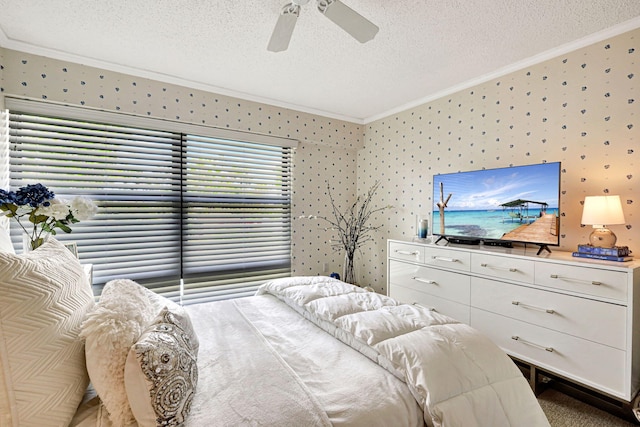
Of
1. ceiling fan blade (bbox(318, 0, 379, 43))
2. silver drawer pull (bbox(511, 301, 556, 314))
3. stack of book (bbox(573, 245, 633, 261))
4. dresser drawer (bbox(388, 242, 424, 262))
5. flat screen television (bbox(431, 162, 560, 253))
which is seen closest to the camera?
ceiling fan blade (bbox(318, 0, 379, 43))

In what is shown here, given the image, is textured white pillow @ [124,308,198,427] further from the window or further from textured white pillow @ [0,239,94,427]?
the window

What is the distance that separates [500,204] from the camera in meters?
2.51

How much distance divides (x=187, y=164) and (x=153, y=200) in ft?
1.59

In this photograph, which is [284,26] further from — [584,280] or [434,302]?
[434,302]

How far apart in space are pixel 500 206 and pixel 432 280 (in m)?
0.87

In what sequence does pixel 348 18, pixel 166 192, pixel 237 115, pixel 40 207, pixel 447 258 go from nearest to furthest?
1. pixel 348 18
2. pixel 40 207
3. pixel 447 258
4. pixel 166 192
5. pixel 237 115

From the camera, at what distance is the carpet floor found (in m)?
1.84

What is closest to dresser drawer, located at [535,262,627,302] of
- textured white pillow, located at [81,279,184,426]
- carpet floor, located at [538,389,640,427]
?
carpet floor, located at [538,389,640,427]

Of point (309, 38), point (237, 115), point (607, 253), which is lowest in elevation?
point (607, 253)

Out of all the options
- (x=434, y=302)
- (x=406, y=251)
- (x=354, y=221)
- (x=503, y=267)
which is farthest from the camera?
(x=354, y=221)

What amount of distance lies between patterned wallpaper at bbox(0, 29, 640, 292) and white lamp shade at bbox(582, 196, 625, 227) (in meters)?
0.28

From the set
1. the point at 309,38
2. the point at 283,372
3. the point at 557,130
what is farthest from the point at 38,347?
the point at 557,130

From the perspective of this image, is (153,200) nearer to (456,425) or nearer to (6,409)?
(6,409)

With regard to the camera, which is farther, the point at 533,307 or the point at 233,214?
the point at 233,214
